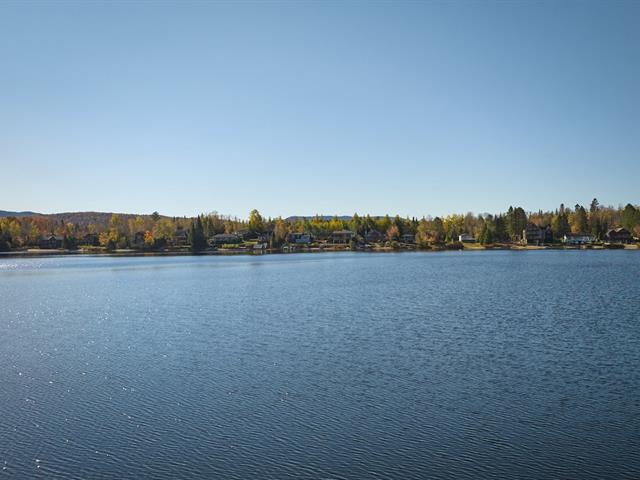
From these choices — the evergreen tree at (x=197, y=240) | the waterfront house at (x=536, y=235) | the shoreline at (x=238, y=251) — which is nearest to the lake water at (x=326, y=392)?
the shoreline at (x=238, y=251)

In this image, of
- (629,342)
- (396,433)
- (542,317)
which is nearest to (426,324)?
(542,317)

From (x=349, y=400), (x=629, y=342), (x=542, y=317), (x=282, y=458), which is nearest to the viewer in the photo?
(x=282, y=458)

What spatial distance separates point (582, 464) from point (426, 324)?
858 inches

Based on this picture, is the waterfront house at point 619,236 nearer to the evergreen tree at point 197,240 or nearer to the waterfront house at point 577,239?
the waterfront house at point 577,239

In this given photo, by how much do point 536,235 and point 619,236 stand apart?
1050 inches

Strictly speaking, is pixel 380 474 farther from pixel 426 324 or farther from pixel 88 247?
pixel 88 247

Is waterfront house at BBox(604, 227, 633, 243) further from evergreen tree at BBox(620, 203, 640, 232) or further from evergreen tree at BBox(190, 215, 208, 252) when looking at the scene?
evergreen tree at BBox(190, 215, 208, 252)

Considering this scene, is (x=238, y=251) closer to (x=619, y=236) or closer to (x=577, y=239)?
(x=577, y=239)

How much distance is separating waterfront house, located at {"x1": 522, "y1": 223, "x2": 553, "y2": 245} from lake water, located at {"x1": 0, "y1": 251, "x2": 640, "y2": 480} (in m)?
145

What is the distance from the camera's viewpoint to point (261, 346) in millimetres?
30641

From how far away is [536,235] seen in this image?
184625mm

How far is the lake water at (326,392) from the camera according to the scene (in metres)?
15.4

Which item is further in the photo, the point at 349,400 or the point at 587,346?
the point at 587,346

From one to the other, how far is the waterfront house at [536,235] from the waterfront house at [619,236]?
19.2 meters
